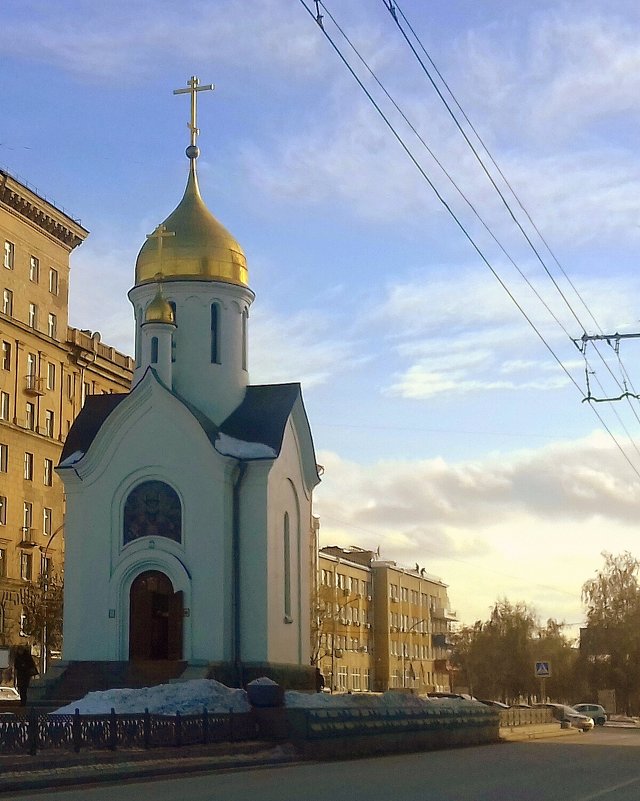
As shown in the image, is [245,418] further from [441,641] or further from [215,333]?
[441,641]

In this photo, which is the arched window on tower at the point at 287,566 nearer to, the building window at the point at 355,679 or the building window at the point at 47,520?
→ the building window at the point at 47,520

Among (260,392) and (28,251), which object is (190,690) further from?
(28,251)

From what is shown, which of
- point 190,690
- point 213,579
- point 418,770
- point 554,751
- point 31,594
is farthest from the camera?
point 31,594

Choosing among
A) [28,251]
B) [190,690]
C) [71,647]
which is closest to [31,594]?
[28,251]

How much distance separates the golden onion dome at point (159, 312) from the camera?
106ft

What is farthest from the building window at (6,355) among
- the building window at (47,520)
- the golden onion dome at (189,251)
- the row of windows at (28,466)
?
the golden onion dome at (189,251)

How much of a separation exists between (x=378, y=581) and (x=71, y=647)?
5135 centimetres

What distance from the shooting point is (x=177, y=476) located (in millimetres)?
31109

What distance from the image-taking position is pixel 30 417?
59.6m

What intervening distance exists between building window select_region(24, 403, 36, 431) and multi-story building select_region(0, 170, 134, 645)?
1.9 inches

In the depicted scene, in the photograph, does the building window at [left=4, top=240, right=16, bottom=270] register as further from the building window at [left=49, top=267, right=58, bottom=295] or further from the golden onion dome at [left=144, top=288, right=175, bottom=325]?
the golden onion dome at [left=144, top=288, right=175, bottom=325]

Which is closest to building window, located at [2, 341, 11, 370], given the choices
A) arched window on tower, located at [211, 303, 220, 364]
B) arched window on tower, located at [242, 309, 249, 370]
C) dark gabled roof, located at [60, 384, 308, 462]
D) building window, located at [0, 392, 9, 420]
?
building window, located at [0, 392, 9, 420]

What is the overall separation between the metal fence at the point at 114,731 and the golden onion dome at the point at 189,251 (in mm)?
14579

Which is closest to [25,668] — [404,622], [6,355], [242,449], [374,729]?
[242,449]
